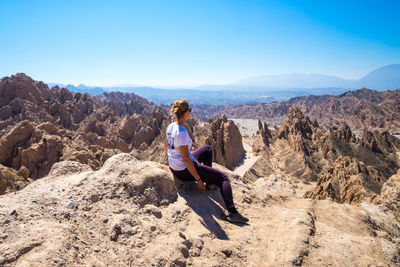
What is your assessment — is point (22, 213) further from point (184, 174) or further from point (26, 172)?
point (26, 172)

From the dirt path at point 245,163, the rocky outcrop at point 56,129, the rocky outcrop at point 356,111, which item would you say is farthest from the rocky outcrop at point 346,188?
the rocky outcrop at point 356,111


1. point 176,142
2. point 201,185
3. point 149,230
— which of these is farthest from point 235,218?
point 176,142

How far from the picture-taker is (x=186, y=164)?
15.7 feet

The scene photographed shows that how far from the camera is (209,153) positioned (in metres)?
5.88

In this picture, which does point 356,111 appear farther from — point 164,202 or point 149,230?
point 149,230

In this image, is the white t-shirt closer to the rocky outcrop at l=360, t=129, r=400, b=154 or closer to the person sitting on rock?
the person sitting on rock

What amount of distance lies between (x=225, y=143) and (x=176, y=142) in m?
38.3

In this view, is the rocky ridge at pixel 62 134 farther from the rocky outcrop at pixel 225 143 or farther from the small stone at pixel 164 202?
the small stone at pixel 164 202

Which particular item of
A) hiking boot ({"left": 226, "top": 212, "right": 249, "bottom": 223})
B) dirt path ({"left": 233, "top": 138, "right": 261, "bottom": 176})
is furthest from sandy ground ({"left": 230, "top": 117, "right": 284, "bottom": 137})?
hiking boot ({"left": 226, "top": 212, "right": 249, "bottom": 223})

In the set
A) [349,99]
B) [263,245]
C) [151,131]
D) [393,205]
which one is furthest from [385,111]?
[263,245]

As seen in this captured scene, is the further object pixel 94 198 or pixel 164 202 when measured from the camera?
pixel 164 202

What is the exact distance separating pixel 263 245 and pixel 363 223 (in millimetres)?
3437

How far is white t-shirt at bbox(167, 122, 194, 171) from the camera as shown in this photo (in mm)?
4773

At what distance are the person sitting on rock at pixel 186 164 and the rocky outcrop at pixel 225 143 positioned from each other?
34282mm
